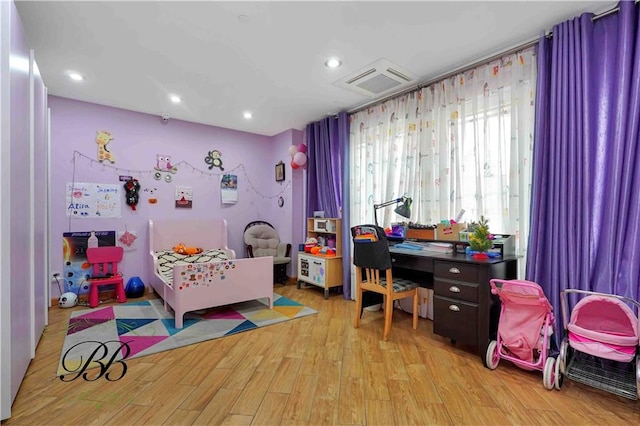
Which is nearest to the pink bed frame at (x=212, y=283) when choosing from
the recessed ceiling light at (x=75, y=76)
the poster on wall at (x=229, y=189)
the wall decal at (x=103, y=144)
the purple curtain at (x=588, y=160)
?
the wall decal at (x=103, y=144)

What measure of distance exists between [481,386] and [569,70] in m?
2.26

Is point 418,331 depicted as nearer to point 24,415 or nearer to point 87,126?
point 24,415

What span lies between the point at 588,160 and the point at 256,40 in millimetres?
2567

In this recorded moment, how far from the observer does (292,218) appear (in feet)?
16.2

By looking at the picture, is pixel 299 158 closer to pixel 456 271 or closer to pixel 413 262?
pixel 413 262

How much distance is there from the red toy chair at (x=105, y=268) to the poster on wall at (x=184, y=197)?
3.22 ft

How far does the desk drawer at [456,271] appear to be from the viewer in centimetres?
231

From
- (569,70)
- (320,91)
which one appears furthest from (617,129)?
(320,91)

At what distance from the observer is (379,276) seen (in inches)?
118

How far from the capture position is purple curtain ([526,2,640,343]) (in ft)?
6.56

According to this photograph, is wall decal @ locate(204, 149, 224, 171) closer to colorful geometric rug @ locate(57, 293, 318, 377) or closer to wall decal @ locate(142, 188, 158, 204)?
wall decal @ locate(142, 188, 158, 204)

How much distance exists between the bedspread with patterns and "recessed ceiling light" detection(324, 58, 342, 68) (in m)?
2.66

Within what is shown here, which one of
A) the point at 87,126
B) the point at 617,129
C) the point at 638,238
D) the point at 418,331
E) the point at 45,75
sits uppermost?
the point at 45,75

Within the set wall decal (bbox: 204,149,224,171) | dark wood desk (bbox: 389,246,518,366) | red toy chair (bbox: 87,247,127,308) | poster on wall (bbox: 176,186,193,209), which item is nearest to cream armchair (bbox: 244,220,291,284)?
poster on wall (bbox: 176,186,193,209)
